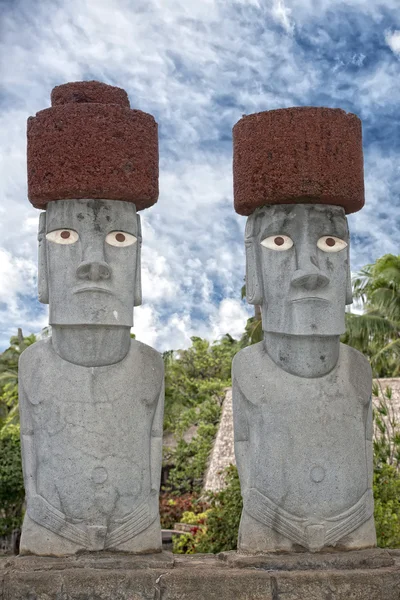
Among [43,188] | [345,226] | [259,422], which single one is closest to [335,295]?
[345,226]

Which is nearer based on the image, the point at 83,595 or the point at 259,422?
the point at 83,595

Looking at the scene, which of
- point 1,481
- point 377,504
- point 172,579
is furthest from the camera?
point 1,481

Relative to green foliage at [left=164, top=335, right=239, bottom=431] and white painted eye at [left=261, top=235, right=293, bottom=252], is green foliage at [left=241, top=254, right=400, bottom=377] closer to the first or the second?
green foliage at [left=164, top=335, right=239, bottom=431]

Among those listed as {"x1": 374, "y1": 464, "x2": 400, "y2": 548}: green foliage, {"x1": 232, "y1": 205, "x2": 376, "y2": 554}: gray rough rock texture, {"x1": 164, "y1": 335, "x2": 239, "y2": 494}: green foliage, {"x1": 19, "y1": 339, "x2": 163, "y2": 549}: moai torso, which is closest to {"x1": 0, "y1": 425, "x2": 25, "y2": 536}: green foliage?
{"x1": 164, "y1": 335, "x2": 239, "y2": 494}: green foliage

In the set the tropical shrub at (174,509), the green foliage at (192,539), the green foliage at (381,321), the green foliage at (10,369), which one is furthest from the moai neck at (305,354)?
the green foliage at (10,369)

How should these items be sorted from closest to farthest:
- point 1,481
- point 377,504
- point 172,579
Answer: point 172,579 < point 377,504 < point 1,481

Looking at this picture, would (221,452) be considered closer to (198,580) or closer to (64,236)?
(198,580)

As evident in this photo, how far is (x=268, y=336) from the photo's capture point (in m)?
5.88

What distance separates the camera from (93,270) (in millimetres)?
5629

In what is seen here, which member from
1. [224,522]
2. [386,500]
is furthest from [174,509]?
[386,500]

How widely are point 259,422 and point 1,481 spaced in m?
10.5

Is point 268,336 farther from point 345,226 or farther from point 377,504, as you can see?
point 377,504

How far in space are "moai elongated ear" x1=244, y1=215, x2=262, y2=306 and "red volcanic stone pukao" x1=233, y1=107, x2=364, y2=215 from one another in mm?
207

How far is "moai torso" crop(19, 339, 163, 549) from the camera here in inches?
220
